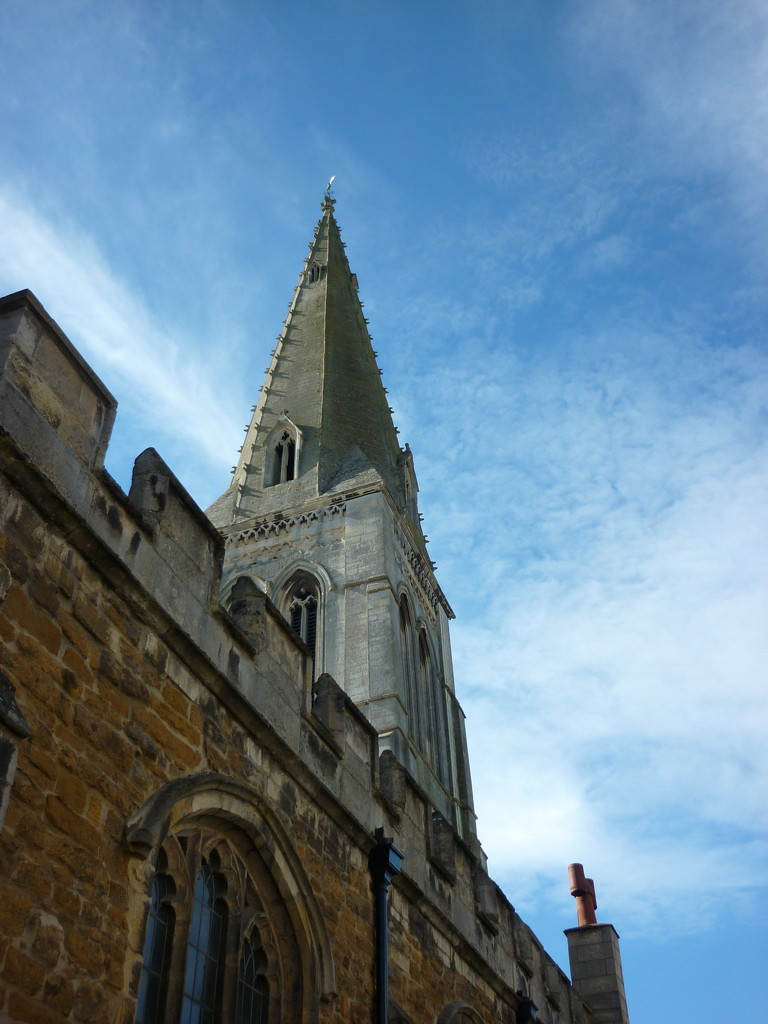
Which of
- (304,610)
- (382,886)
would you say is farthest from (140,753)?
(304,610)

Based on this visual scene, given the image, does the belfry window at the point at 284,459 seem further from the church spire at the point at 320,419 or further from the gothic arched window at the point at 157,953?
the gothic arched window at the point at 157,953

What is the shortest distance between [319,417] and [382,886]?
24.8m

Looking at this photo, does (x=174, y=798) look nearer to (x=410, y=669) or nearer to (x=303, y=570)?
(x=410, y=669)

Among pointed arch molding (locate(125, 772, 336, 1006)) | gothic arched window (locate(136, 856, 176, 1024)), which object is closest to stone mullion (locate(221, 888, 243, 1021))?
pointed arch molding (locate(125, 772, 336, 1006))

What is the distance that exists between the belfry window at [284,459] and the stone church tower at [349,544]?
41 millimetres

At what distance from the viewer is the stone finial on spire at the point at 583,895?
14258 mm

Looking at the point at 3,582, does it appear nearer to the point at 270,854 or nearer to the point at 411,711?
the point at 270,854

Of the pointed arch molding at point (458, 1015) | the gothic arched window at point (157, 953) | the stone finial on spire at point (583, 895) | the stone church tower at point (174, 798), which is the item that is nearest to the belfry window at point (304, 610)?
the stone finial on spire at point (583, 895)

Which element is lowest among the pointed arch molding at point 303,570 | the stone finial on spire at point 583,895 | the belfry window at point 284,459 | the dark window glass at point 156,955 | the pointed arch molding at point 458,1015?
the dark window glass at point 156,955

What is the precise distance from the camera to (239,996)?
5848 millimetres

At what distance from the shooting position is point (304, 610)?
2577cm

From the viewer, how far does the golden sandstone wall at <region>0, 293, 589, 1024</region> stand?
4410mm

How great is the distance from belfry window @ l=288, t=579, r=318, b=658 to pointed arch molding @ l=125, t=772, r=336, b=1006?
61.0ft

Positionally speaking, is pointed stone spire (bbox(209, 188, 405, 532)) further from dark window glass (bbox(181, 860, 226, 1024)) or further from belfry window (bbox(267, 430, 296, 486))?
dark window glass (bbox(181, 860, 226, 1024))
